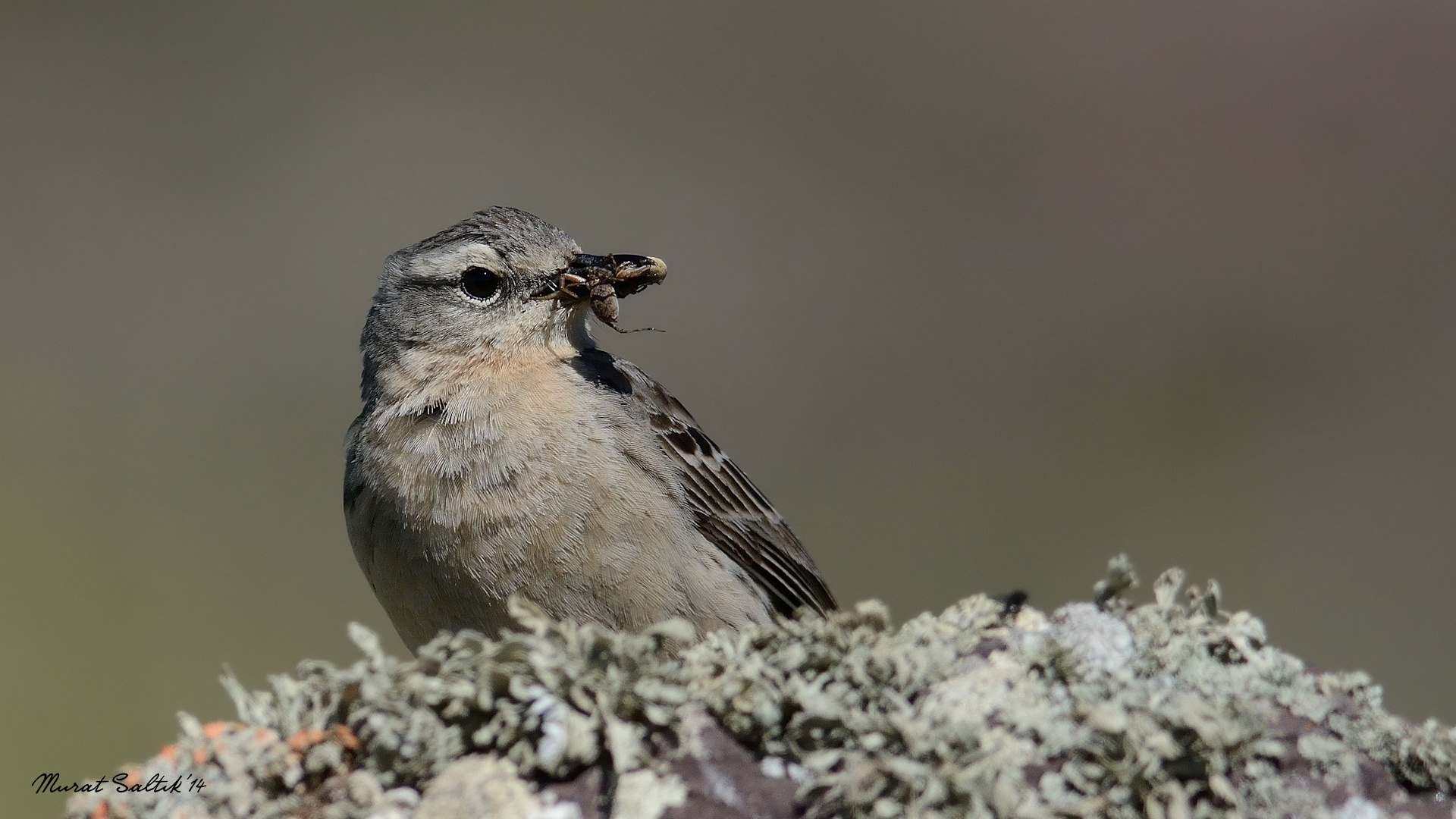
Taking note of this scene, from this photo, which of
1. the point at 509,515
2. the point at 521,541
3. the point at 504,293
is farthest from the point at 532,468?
the point at 504,293

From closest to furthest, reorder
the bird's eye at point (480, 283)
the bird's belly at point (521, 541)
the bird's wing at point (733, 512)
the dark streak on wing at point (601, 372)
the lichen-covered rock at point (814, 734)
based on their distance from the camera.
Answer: the lichen-covered rock at point (814, 734)
the bird's belly at point (521, 541)
the bird's wing at point (733, 512)
the dark streak on wing at point (601, 372)
the bird's eye at point (480, 283)

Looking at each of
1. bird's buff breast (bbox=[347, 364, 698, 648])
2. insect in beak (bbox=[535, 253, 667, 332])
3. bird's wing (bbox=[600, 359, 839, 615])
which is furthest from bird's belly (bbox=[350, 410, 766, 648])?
insect in beak (bbox=[535, 253, 667, 332])

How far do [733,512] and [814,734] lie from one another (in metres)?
2.97

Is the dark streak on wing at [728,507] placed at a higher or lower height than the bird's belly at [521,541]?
higher

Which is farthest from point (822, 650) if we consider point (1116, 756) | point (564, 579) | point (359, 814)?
point (564, 579)

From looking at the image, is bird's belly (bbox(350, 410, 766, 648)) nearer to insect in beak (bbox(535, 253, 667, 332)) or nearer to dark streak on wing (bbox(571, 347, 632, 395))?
dark streak on wing (bbox(571, 347, 632, 395))

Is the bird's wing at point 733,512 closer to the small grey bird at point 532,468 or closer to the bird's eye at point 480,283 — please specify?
the small grey bird at point 532,468

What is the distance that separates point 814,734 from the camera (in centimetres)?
272

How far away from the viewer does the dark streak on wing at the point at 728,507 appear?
18.3ft

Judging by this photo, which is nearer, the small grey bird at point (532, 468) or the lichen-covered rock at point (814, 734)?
the lichen-covered rock at point (814, 734)

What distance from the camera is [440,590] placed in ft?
15.4

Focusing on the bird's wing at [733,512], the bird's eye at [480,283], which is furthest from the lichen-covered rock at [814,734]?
the bird's eye at [480,283]

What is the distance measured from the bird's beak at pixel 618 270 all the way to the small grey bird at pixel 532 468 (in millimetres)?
10

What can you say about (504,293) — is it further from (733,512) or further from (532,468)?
(733,512)
